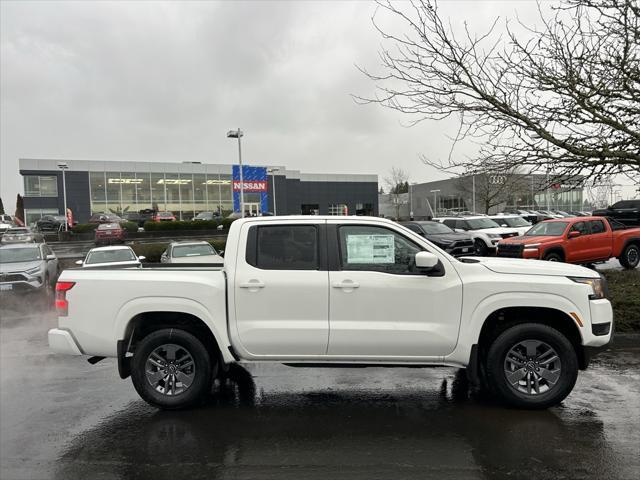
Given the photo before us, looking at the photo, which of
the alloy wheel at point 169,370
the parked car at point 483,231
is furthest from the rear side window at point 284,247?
the parked car at point 483,231

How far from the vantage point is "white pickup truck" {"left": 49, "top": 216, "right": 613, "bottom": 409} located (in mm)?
4566

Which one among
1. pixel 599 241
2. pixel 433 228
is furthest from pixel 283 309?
pixel 433 228

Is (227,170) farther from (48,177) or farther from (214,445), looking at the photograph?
(214,445)

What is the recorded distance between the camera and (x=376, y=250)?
4.79 m

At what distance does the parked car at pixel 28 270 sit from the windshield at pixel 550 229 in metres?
13.7

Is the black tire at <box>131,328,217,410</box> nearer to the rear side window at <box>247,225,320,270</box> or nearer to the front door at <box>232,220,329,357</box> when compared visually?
the front door at <box>232,220,329,357</box>

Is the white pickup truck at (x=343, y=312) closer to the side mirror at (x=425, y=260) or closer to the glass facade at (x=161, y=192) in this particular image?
the side mirror at (x=425, y=260)

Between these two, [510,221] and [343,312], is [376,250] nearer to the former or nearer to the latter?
[343,312]

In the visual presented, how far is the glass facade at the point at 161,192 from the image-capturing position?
198 ft

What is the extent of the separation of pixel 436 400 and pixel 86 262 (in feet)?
37.5

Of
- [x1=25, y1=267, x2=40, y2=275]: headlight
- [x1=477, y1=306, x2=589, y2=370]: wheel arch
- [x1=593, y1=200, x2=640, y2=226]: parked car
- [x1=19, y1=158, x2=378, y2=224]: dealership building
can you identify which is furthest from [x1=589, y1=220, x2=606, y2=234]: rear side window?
[x1=19, y1=158, x2=378, y2=224]: dealership building

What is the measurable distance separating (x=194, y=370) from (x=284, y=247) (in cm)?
151

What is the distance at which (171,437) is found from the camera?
421 cm

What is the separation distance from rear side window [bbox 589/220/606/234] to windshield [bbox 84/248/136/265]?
1337 cm
